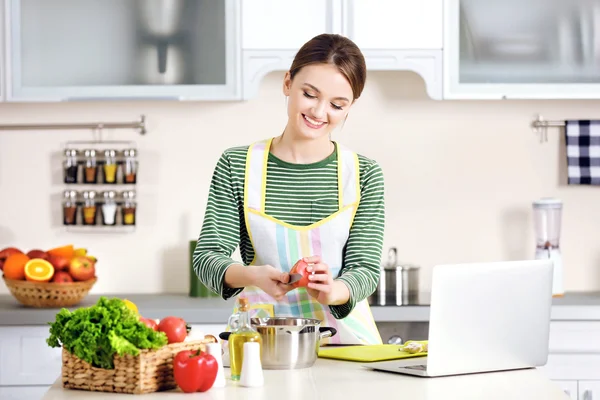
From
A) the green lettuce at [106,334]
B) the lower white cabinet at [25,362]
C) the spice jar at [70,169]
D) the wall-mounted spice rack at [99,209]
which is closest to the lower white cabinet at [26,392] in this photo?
the lower white cabinet at [25,362]

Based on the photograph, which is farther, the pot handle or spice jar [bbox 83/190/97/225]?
spice jar [bbox 83/190/97/225]

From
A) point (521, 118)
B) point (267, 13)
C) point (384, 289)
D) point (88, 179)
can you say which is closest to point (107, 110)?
point (88, 179)

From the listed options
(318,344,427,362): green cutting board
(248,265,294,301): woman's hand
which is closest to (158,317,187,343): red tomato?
(248,265,294,301): woman's hand

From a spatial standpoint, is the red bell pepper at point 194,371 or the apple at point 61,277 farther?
the apple at point 61,277

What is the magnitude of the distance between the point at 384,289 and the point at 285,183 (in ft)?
4.10

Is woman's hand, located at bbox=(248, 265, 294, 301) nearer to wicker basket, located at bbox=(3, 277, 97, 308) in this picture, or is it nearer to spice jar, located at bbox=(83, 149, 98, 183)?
wicker basket, located at bbox=(3, 277, 97, 308)

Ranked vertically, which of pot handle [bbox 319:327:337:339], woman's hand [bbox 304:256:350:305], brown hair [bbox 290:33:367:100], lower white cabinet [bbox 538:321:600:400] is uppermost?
brown hair [bbox 290:33:367:100]

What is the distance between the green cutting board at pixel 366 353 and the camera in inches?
72.5

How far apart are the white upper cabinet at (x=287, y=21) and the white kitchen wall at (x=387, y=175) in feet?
1.07

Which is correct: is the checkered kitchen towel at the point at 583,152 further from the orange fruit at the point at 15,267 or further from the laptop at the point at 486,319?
the orange fruit at the point at 15,267

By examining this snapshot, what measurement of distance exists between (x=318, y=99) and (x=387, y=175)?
1.58m

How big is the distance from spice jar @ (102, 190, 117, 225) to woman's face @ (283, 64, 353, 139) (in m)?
1.60

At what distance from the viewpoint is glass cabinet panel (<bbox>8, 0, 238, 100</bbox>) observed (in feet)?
10.7

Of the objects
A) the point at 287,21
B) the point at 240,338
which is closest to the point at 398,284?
the point at 287,21
